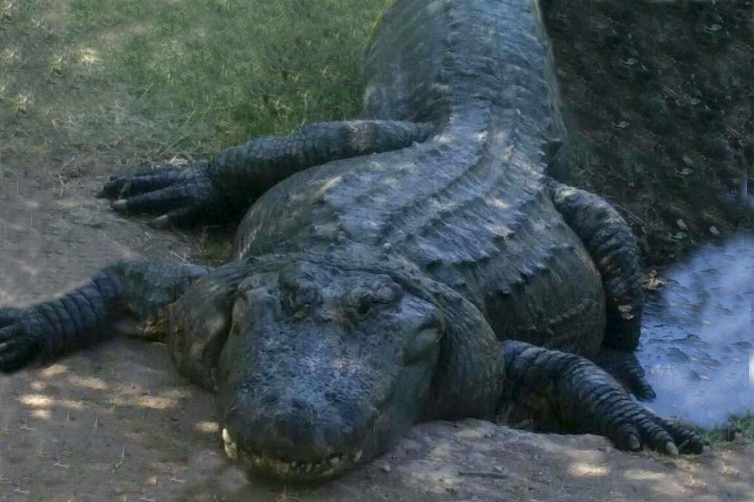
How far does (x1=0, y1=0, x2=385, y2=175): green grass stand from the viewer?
6.06 metres

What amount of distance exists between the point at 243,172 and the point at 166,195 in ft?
Answer: 1.28

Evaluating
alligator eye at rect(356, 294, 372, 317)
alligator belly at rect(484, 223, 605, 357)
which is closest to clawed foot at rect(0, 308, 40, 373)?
alligator eye at rect(356, 294, 372, 317)

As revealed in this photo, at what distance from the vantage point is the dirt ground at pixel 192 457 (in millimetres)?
3395

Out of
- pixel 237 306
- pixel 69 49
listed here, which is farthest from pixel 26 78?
pixel 237 306

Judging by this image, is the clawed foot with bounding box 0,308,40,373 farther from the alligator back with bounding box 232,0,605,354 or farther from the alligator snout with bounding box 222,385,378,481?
the alligator snout with bounding box 222,385,378,481

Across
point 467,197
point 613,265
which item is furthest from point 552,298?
point 613,265

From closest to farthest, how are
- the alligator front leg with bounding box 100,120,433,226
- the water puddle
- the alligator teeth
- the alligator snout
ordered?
1. the alligator snout
2. the alligator teeth
3. the water puddle
4. the alligator front leg with bounding box 100,120,433,226

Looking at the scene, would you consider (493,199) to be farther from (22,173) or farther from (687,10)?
(687,10)

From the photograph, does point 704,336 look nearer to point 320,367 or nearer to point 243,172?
point 243,172

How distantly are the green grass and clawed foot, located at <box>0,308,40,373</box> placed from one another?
1582mm

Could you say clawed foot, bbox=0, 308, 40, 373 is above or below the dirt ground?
above

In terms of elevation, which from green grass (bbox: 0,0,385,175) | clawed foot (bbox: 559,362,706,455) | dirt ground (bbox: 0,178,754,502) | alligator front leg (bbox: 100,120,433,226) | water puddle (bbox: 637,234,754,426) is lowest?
water puddle (bbox: 637,234,754,426)

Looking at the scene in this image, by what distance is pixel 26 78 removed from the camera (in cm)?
638

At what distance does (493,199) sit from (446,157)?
1.21 feet
